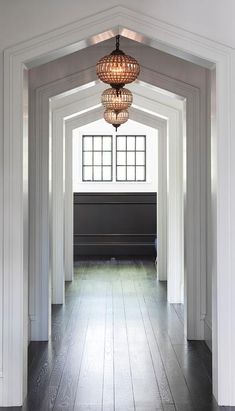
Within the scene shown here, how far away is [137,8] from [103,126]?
1115 cm

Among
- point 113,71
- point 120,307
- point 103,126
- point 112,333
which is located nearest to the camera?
point 113,71

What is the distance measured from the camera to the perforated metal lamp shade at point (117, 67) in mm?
6363

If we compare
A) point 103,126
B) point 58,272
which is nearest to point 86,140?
point 103,126

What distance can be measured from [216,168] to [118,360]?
7.35 ft

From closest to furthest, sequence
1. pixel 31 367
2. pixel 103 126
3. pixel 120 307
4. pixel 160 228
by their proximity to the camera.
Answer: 1. pixel 31 367
2. pixel 120 307
3. pixel 160 228
4. pixel 103 126

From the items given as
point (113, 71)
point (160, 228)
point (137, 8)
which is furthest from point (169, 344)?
point (160, 228)

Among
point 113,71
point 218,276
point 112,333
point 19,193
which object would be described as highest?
point 113,71

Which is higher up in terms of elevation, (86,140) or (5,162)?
(86,140)

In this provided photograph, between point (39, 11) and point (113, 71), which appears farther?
point (113, 71)

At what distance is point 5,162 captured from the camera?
4.83 meters

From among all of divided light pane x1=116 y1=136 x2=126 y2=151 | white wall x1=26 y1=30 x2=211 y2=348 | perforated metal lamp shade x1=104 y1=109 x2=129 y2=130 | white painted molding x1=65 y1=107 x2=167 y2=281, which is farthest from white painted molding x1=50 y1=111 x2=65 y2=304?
divided light pane x1=116 y1=136 x2=126 y2=151

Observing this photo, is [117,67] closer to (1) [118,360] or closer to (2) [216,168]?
(2) [216,168]

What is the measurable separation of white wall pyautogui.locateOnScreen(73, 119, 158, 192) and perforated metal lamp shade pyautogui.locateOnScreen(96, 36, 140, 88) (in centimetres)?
935

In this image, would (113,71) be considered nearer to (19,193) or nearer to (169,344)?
(19,193)
